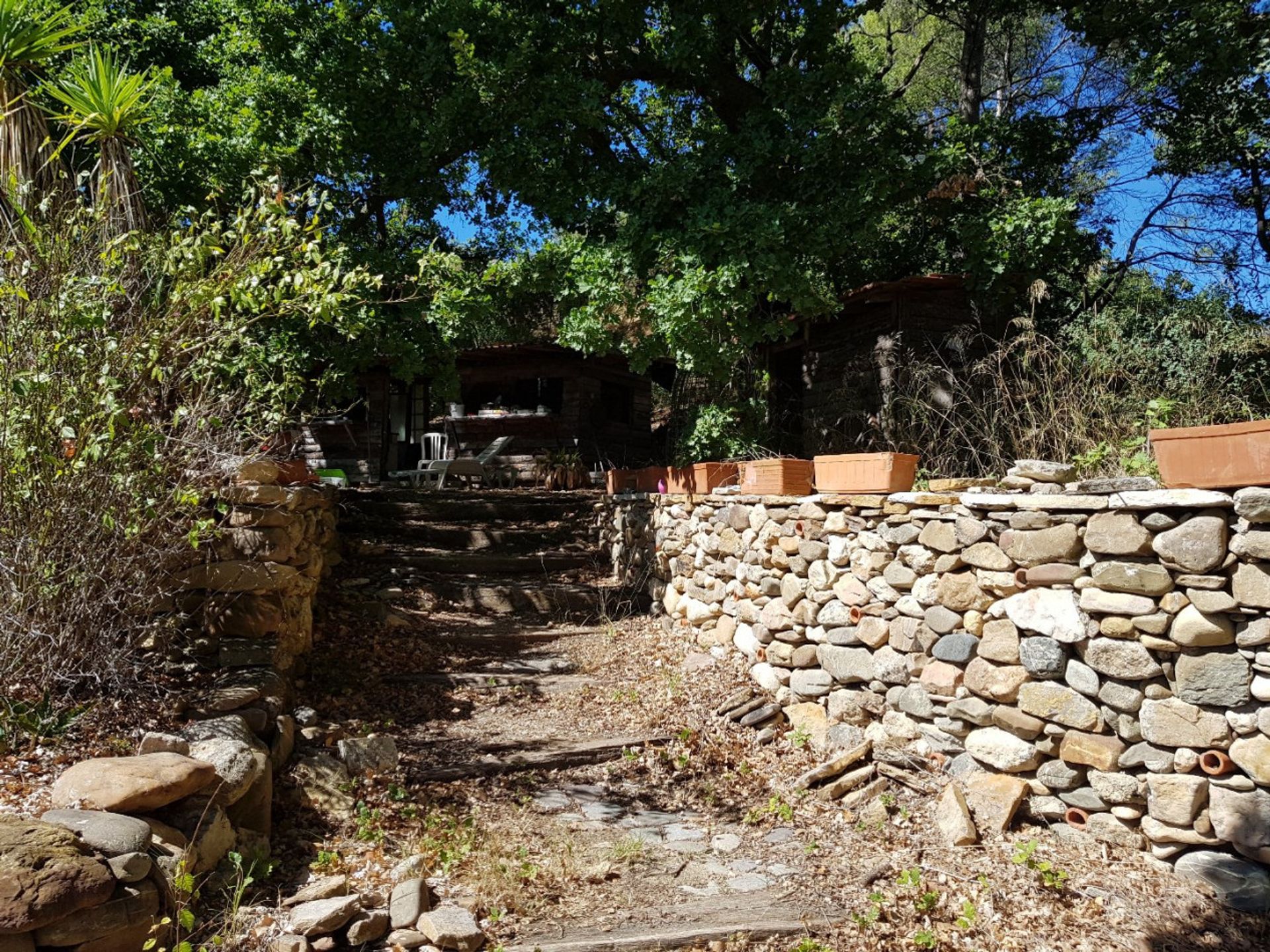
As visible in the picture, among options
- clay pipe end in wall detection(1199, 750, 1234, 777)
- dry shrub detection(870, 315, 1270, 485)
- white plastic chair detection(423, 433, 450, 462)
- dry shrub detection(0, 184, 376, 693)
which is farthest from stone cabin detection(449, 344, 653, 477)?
clay pipe end in wall detection(1199, 750, 1234, 777)

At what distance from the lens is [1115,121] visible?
9211 millimetres

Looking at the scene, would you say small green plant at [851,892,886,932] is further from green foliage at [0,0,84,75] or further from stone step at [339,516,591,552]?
stone step at [339,516,591,552]

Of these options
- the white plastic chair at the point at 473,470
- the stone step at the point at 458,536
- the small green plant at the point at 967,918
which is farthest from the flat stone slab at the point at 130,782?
the white plastic chair at the point at 473,470

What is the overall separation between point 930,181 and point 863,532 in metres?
4.73

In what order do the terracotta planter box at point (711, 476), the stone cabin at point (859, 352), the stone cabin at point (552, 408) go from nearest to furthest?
the terracotta planter box at point (711, 476)
the stone cabin at point (859, 352)
the stone cabin at point (552, 408)

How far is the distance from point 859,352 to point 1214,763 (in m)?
6.71

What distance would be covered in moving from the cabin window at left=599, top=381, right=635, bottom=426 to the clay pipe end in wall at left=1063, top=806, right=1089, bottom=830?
11.1 m

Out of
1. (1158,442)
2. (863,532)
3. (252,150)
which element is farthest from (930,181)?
(252,150)

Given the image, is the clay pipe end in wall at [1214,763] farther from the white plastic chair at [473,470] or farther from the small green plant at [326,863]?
the white plastic chair at [473,470]

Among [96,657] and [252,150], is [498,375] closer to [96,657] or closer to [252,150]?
[252,150]

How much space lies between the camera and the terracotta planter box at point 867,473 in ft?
13.6

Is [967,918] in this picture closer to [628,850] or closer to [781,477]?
[628,850]

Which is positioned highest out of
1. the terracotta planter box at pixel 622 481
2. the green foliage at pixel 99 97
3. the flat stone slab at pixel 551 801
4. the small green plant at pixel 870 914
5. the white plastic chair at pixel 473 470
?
the green foliage at pixel 99 97

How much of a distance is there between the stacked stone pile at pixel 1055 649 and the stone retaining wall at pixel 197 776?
277 centimetres
